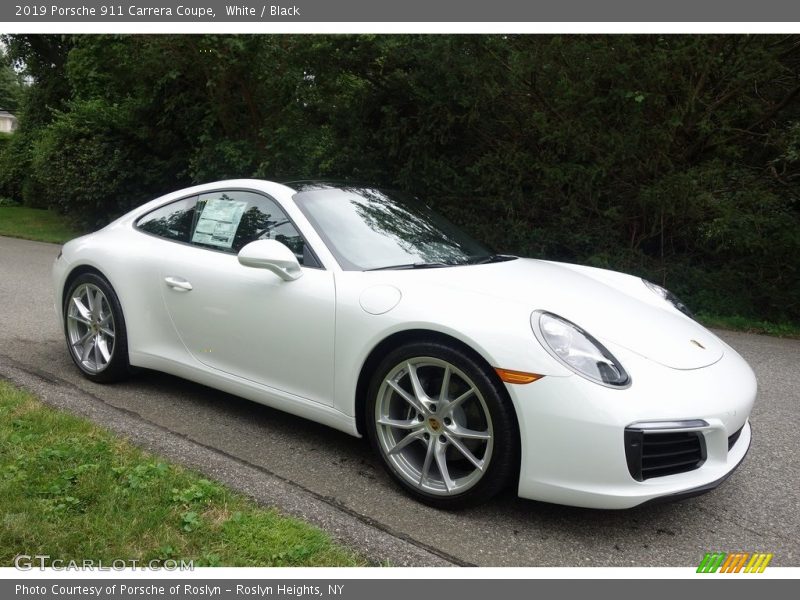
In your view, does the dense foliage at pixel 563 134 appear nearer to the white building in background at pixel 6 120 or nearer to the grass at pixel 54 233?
the grass at pixel 54 233

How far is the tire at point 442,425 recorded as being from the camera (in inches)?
114

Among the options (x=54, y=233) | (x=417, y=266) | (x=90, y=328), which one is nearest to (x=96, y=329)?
(x=90, y=328)

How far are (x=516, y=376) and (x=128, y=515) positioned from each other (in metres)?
1.63

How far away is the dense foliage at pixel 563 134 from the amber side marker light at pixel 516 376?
6.30 metres

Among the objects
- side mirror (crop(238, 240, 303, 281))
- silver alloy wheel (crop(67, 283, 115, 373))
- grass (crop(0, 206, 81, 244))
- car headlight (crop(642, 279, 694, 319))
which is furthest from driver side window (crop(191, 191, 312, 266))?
grass (crop(0, 206, 81, 244))

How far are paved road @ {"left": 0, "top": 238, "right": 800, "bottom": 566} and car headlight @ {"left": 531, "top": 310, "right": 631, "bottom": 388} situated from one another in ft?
2.25

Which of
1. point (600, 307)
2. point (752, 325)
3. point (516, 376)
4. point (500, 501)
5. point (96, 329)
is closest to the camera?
point (516, 376)

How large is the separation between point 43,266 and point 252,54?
15.4 ft

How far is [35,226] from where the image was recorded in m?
19.7

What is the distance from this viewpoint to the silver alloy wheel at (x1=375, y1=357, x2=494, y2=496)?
9.81ft

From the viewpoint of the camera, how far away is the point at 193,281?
4020 mm

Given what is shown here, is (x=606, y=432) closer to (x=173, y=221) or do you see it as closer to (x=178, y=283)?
(x=178, y=283)

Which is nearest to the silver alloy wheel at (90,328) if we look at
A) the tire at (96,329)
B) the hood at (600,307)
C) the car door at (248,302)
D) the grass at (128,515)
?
the tire at (96,329)

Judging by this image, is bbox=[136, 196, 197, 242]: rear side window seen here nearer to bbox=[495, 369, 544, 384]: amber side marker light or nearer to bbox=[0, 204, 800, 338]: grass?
bbox=[495, 369, 544, 384]: amber side marker light
